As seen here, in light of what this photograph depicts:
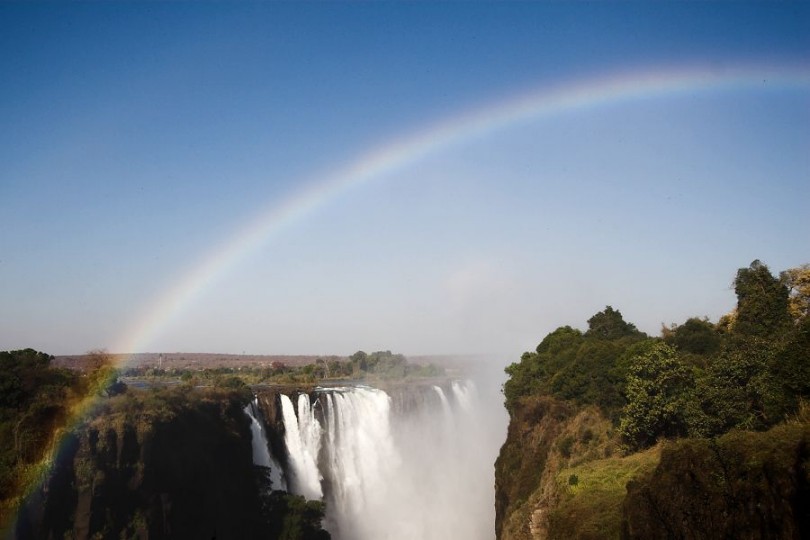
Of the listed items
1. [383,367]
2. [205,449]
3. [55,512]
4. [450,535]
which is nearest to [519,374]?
[450,535]

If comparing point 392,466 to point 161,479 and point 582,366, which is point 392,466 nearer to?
point 582,366

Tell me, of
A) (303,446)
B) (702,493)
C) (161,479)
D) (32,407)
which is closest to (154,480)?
(161,479)

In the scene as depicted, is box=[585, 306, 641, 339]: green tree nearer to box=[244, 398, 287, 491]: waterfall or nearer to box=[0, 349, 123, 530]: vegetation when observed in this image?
box=[244, 398, 287, 491]: waterfall

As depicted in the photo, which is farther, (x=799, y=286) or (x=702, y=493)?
(x=799, y=286)

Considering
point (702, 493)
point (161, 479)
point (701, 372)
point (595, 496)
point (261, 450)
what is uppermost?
point (701, 372)

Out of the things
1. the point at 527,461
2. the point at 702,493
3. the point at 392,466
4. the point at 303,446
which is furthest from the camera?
the point at 392,466

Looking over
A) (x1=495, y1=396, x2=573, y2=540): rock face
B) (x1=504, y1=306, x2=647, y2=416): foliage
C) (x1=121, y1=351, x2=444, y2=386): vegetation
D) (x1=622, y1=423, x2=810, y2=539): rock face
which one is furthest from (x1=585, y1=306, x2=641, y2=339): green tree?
(x1=121, y1=351, x2=444, y2=386): vegetation
